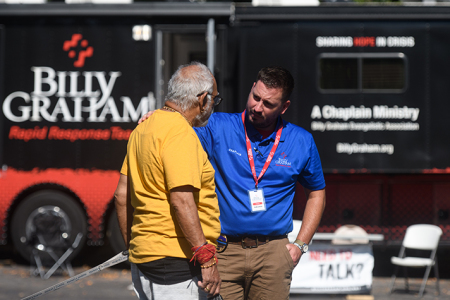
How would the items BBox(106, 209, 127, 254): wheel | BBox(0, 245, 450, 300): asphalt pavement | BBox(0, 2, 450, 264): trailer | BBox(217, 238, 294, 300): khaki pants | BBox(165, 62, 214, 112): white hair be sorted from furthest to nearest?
BBox(106, 209, 127, 254): wheel → BBox(0, 2, 450, 264): trailer → BBox(0, 245, 450, 300): asphalt pavement → BBox(217, 238, 294, 300): khaki pants → BBox(165, 62, 214, 112): white hair

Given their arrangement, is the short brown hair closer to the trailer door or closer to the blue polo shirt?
the blue polo shirt

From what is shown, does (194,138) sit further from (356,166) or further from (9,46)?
(9,46)

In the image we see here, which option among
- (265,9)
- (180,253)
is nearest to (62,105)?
(265,9)

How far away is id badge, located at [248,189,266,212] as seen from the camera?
9.23 ft

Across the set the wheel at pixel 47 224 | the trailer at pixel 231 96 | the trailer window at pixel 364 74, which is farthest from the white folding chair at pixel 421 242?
the wheel at pixel 47 224

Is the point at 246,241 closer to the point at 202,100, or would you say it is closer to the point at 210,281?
the point at 210,281

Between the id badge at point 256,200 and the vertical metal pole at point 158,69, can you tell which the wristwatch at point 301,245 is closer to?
the id badge at point 256,200

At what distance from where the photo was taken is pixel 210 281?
220 centimetres

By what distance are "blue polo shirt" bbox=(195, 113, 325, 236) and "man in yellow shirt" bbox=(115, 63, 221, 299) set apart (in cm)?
47

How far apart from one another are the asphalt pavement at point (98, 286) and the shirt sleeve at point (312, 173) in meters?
3.21

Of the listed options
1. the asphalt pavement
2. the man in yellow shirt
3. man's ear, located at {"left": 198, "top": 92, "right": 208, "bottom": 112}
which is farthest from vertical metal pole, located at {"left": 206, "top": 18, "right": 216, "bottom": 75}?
the man in yellow shirt

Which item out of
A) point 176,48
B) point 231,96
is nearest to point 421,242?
point 231,96

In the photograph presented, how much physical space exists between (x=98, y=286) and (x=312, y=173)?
14.0 feet

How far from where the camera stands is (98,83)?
23.1ft
